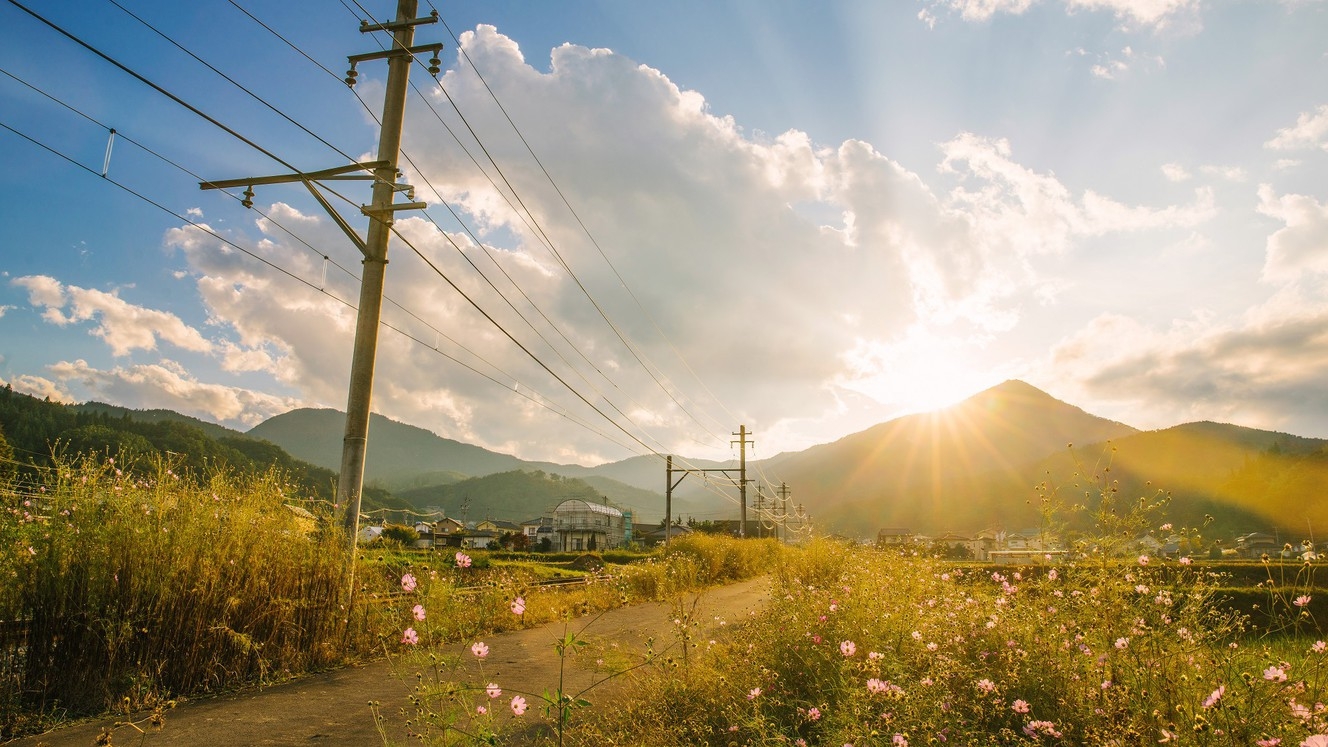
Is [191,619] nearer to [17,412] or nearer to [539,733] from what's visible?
[539,733]

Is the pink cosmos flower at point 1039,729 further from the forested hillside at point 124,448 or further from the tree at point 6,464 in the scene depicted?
the tree at point 6,464

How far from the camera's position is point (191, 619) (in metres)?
5.41

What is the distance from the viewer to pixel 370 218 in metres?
8.66

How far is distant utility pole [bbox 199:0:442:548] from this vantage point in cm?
774

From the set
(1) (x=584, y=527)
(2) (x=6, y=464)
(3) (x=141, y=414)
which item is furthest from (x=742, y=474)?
(3) (x=141, y=414)

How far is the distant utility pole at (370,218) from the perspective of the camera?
774 cm

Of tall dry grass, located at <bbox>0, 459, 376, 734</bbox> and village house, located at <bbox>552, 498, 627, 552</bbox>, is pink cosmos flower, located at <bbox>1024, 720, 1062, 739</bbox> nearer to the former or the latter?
tall dry grass, located at <bbox>0, 459, 376, 734</bbox>

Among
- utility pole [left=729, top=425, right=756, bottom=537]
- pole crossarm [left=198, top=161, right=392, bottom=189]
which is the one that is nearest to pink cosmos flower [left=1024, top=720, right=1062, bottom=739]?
pole crossarm [left=198, top=161, right=392, bottom=189]

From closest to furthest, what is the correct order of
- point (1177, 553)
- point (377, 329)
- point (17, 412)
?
point (1177, 553) → point (377, 329) → point (17, 412)

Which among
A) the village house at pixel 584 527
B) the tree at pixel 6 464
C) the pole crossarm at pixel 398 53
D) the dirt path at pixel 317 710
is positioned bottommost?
the village house at pixel 584 527

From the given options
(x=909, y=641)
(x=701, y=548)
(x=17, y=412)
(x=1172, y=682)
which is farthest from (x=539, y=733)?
(x=17, y=412)

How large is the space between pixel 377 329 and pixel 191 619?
386cm

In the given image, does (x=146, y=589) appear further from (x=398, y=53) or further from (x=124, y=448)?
(x=398, y=53)

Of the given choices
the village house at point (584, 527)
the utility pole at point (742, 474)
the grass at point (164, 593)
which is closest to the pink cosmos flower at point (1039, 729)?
the grass at point (164, 593)
